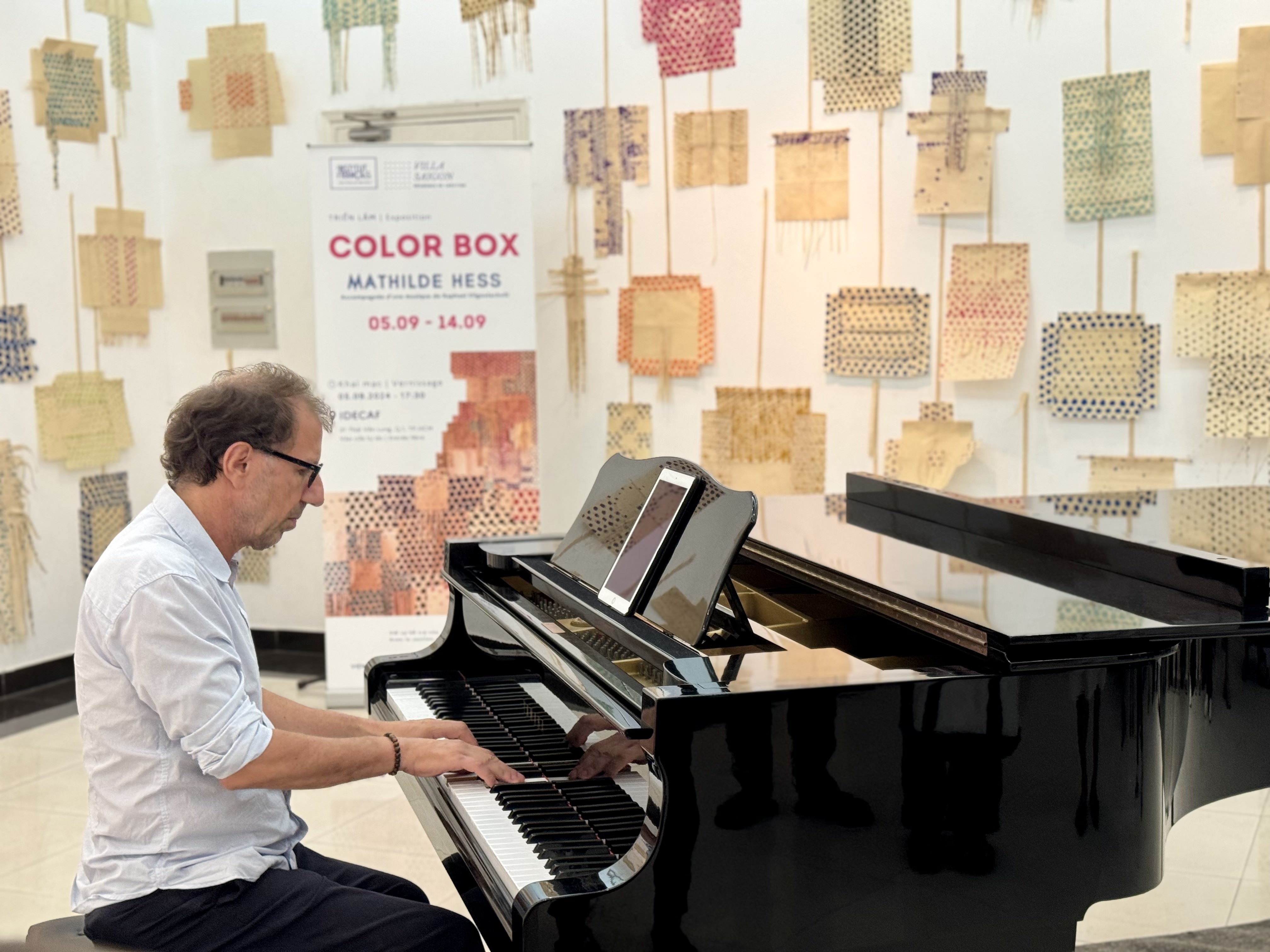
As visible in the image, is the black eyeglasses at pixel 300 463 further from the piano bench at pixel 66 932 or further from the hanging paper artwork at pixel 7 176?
the hanging paper artwork at pixel 7 176

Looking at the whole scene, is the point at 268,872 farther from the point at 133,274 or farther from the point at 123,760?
the point at 133,274

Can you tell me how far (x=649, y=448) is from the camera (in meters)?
5.21

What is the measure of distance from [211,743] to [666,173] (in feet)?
12.6

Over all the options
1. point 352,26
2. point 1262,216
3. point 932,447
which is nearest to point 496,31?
point 352,26

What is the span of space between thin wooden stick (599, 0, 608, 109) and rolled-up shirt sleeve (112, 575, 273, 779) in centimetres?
385

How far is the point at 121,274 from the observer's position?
5.45 meters

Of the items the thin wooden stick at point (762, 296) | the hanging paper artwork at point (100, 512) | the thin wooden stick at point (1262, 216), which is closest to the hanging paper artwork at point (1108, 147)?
the thin wooden stick at point (1262, 216)

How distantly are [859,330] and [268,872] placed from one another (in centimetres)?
358

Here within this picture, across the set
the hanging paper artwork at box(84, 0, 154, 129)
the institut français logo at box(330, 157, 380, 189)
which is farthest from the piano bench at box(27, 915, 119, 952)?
the hanging paper artwork at box(84, 0, 154, 129)

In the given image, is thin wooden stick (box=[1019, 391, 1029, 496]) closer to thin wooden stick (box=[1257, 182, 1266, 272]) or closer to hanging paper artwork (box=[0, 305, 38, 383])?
thin wooden stick (box=[1257, 182, 1266, 272])

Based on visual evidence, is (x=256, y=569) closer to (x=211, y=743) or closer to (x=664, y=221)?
(x=664, y=221)

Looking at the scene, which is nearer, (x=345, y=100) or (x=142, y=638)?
(x=142, y=638)

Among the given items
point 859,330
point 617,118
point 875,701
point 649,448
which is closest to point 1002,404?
point 859,330

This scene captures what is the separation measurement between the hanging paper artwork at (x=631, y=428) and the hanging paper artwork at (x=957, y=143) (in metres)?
1.37
